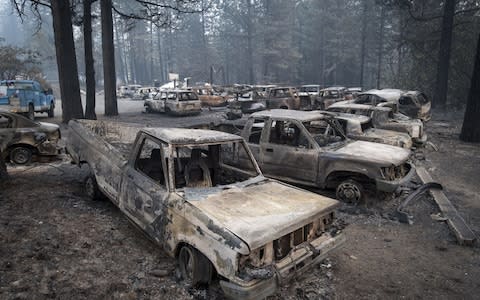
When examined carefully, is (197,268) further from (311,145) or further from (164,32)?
(164,32)

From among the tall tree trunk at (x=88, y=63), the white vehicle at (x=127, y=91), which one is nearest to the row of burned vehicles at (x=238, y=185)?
the tall tree trunk at (x=88, y=63)

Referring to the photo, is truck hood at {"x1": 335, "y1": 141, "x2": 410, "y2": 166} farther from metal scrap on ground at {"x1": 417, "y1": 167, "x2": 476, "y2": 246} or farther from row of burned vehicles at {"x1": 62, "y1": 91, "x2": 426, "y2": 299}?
metal scrap on ground at {"x1": 417, "y1": 167, "x2": 476, "y2": 246}

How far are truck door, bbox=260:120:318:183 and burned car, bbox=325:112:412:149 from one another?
266cm

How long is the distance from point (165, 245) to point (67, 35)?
13.6 m

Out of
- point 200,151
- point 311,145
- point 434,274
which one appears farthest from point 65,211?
point 434,274

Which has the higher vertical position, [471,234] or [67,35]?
[67,35]

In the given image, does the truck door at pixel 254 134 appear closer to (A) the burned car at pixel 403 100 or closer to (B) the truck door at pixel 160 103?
(A) the burned car at pixel 403 100

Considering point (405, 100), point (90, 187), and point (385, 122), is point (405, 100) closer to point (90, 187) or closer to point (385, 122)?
point (385, 122)

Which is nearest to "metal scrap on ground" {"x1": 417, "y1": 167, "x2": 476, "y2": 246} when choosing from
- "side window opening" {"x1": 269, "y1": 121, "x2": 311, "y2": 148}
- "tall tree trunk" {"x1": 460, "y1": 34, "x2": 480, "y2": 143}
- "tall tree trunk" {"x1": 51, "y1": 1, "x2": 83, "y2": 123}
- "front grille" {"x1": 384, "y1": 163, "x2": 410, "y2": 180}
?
"front grille" {"x1": 384, "y1": 163, "x2": 410, "y2": 180}

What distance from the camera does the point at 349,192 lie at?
6.66 meters

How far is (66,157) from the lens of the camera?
32.4 feet

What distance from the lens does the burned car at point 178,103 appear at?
805 inches

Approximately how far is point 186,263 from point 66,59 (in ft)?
45.3

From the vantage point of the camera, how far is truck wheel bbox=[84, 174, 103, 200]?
610 centimetres
